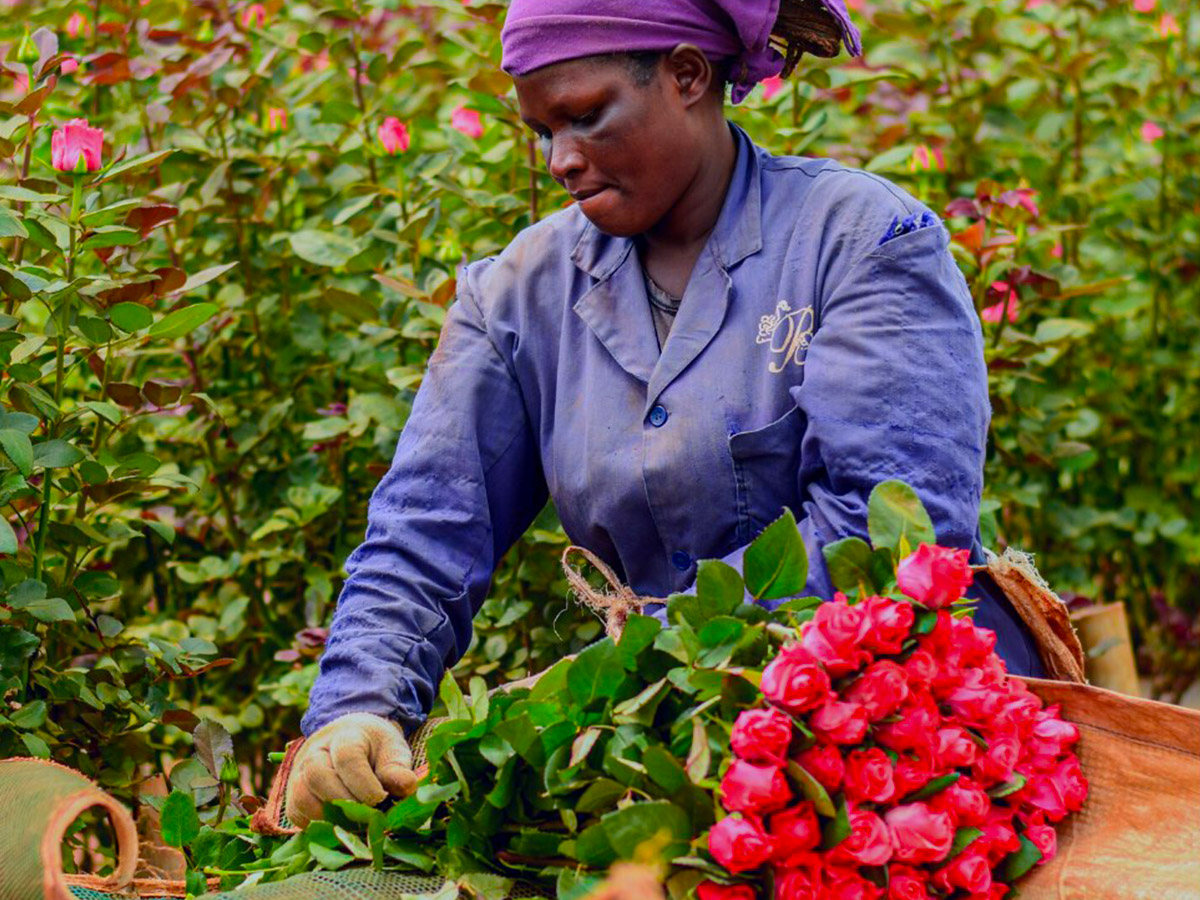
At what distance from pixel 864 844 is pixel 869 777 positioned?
0.06 m

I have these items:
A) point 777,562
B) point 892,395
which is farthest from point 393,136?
point 777,562

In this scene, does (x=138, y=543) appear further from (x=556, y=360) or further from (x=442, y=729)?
(x=442, y=729)

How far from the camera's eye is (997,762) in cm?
173

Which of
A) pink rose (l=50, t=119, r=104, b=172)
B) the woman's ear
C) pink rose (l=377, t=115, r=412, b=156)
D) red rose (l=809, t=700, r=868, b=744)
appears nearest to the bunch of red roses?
red rose (l=809, t=700, r=868, b=744)

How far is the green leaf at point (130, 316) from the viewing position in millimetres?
2490

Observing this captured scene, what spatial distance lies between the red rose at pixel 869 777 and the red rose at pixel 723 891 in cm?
13

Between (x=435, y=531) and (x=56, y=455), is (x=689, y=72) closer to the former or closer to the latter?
(x=435, y=531)

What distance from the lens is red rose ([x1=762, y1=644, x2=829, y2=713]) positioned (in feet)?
5.17

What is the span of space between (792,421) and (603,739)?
642 mm

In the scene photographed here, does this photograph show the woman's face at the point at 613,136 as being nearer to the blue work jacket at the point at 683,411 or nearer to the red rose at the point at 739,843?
the blue work jacket at the point at 683,411

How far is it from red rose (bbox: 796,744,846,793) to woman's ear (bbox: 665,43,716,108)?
1037 mm

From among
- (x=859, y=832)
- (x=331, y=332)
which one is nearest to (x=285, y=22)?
(x=331, y=332)

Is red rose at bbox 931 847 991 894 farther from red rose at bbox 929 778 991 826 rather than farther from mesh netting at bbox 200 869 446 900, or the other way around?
mesh netting at bbox 200 869 446 900

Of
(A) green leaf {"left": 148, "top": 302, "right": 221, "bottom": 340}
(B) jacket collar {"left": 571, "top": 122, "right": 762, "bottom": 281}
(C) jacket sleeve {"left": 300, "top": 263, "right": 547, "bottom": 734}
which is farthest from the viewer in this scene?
(A) green leaf {"left": 148, "top": 302, "right": 221, "bottom": 340}
